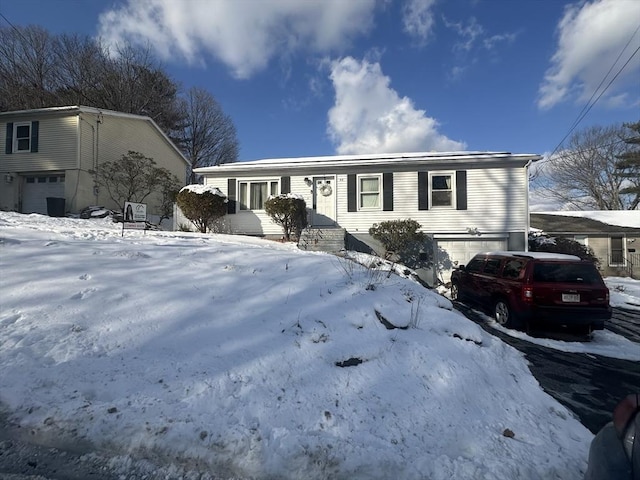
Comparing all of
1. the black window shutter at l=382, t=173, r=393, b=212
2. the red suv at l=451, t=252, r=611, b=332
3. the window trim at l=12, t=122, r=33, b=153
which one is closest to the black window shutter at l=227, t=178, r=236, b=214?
the black window shutter at l=382, t=173, r=393, b=212

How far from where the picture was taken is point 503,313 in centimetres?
762

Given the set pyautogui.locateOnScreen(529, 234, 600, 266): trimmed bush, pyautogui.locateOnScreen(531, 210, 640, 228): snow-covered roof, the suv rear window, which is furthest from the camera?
pyautogui.locateOnScreen(531, 210, 640, 228): snow-covered roof

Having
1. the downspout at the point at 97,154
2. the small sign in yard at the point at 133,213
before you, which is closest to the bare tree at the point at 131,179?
the downspout at the point at 97,154

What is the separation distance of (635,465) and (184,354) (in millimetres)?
3413

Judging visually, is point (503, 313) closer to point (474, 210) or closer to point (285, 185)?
point (474, 210)

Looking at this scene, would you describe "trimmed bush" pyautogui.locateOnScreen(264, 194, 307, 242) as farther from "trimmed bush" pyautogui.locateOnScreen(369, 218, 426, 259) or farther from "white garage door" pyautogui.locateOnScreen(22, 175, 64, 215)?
"white garage door" pyautogui.locateOnScreen(22, 175, 64, 215)

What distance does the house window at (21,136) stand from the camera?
18031mm

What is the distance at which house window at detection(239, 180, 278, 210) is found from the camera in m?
14.7

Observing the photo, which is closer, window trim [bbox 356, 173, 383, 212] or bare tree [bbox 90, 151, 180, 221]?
window trim [bbox 356, 173, 383, 212]

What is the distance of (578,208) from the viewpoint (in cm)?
3441

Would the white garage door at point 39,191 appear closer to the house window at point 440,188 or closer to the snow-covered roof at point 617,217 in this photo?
the house window at point 440,188

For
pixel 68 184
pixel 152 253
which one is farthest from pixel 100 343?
pixel 68 184

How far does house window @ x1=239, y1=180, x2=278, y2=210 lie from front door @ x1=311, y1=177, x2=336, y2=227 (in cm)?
176

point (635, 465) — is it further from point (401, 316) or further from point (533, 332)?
point (533, 332)
